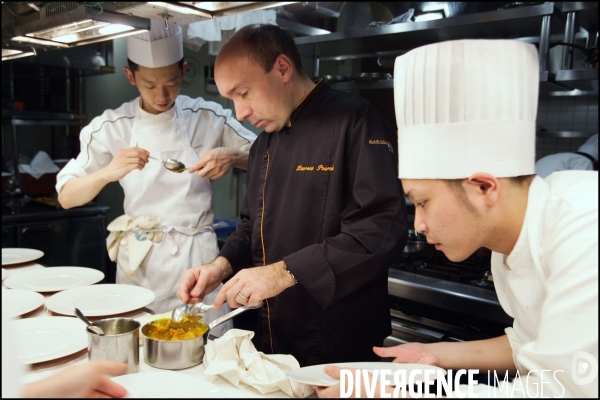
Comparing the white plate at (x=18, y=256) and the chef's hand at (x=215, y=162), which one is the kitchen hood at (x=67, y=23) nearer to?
the chef's hand at (x=215, y=162)

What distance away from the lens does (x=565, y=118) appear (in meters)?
3.98

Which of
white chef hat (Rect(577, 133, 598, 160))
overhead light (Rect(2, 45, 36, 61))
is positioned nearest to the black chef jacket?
overhead light (Rect(2, 45, 36, 61))

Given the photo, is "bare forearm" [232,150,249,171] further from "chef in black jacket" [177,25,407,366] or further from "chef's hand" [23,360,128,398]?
"chef's hand" [23,360,128,398]

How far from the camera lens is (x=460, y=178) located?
1.14 m

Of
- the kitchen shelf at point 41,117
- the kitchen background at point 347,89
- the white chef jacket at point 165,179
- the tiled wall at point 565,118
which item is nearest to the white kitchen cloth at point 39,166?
the kitchen background at point 347,89

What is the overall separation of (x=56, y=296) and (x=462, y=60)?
154 cm

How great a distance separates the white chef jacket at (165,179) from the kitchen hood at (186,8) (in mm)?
836

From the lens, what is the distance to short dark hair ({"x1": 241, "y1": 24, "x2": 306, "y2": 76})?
6.00 feet

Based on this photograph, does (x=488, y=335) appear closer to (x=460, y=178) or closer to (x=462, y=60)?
(x=460, y=178)

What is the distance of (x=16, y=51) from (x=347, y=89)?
2068mm

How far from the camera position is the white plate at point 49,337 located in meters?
1.31

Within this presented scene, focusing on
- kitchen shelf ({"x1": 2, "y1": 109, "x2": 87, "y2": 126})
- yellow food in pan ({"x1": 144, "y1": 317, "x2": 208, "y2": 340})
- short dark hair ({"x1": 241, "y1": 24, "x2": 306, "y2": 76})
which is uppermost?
short dark hair ({"x1": 241, "y1": 24, "x2": 306, "y2": 76})

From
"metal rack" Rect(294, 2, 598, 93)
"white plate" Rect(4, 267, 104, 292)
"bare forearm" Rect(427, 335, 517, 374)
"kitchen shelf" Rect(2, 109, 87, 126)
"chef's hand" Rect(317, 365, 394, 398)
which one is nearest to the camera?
→ "chef's hand" Rect(317, 365, 394, 398)

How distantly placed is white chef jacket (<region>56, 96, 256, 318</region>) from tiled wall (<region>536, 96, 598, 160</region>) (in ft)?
8.94
